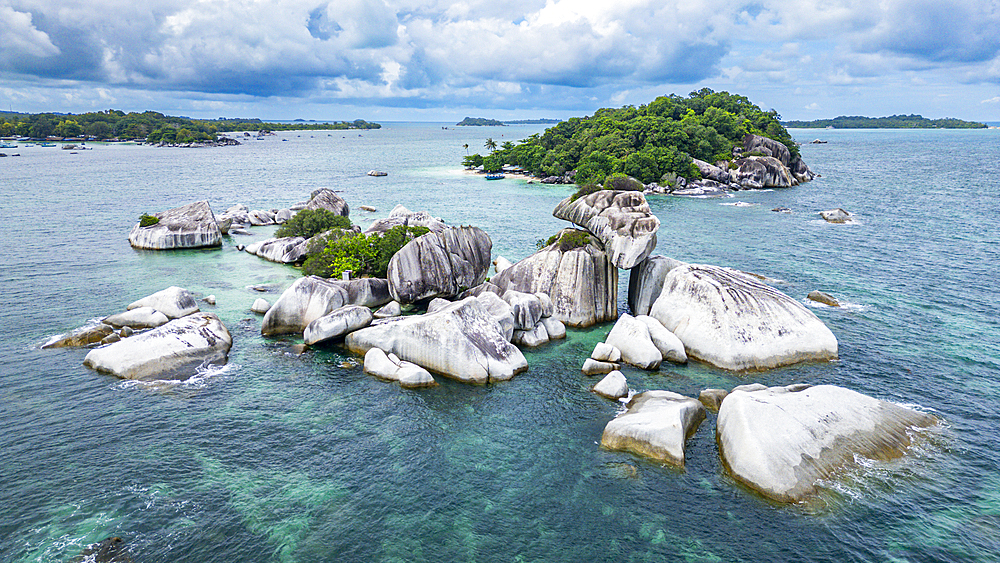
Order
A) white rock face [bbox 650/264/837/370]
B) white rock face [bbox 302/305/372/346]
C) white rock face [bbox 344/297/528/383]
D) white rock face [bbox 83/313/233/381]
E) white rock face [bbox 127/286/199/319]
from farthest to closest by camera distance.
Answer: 1. white rock face [bbox 127/286/199/319]
2. white rock face [bbox 302/305/372/346]
3. white rock face [bbox 650/264/837/370]
4. white rock face [bbox 344/297/528/383]
5. white rock face [bbox 83/313/233/381]

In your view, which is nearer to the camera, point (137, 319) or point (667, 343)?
point (667, 343)

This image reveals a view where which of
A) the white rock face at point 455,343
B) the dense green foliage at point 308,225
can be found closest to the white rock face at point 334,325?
the white rock face at point 455,343

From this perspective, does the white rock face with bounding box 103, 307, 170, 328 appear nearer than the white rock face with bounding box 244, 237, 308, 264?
Yes

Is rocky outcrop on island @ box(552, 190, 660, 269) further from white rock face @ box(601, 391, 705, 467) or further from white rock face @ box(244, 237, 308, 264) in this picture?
white rock face @ box(244, 237, 308, 264)

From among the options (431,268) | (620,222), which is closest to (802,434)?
(620,222)

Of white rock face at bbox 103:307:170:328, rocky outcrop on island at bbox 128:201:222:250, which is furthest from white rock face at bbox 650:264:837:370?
rocky outcrop on island at bbox 128:201:222:250

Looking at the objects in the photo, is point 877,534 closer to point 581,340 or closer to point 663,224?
point 581,340

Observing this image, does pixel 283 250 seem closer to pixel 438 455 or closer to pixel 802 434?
Result: pixel 438 455
